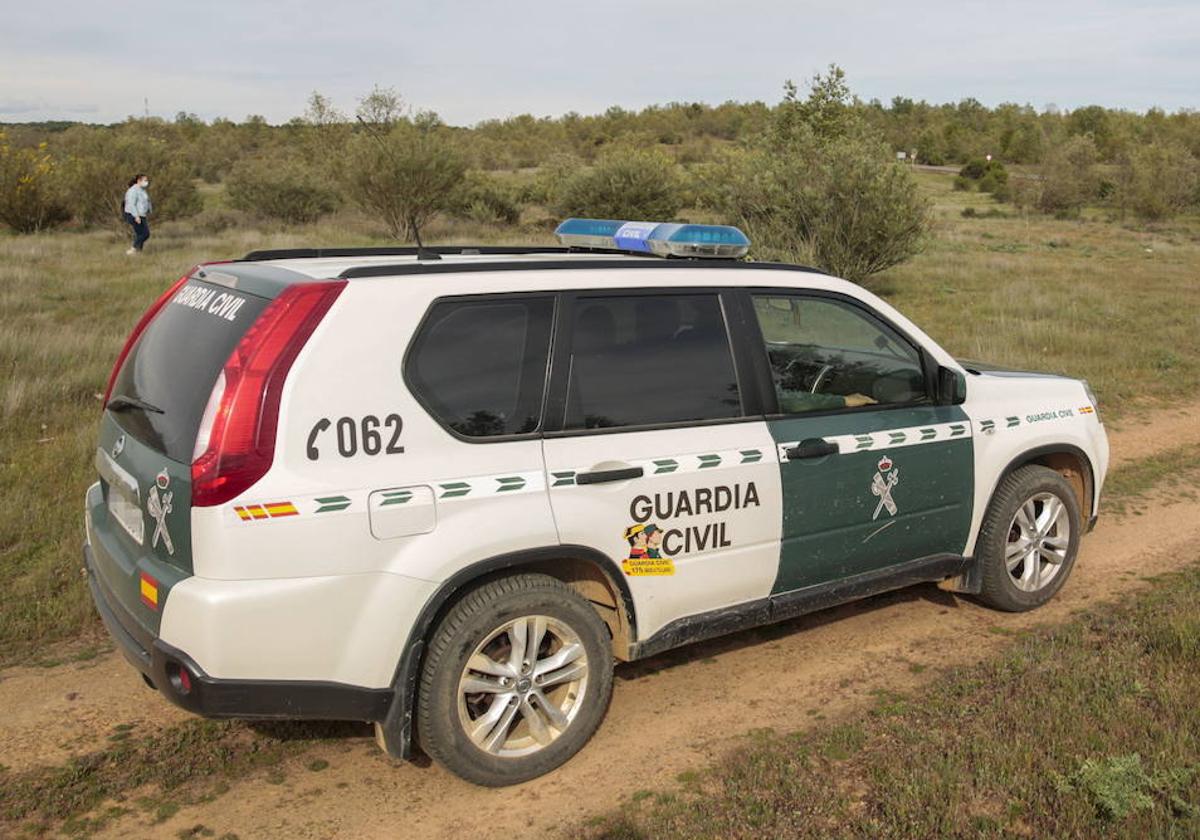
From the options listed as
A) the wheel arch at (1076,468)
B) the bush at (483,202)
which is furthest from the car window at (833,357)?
the bush at (483,202)

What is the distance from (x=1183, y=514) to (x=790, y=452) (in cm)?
411

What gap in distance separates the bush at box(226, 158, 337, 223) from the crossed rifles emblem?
26.6m

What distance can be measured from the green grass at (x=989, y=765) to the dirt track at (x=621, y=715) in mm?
200

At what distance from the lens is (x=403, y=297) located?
320cm

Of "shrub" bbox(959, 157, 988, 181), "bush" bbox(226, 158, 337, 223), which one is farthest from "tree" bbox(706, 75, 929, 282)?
"shrub" bbox(959, 157, 988, 181)

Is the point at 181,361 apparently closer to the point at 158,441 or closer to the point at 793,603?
the point at 158,441

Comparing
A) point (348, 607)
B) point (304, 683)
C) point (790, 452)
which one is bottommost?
point (304, 683)

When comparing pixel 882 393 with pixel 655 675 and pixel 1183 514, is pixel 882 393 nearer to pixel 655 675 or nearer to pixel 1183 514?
pixel 655 675

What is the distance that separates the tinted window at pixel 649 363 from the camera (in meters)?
3.57

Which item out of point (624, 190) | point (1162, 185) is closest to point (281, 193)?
point (624, 190)

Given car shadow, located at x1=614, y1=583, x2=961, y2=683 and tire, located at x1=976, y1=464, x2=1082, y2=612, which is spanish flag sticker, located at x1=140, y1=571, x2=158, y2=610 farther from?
tire, located at x1=976, y1=464, x2=1082, y2=612

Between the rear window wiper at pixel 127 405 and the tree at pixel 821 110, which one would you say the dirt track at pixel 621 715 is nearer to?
the rear window wiper at pixel 127 405

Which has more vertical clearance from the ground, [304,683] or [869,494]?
[869,494]

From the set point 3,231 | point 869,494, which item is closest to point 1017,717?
point 869,494
